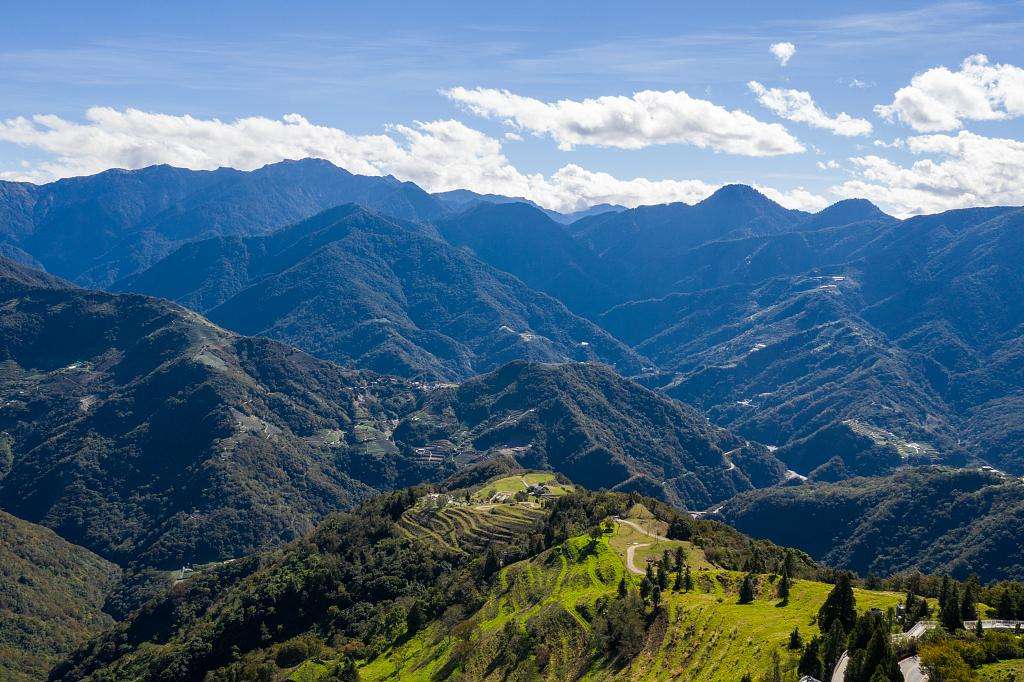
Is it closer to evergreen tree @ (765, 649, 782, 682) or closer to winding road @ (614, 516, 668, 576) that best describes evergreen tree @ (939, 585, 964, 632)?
evergreen tree @ (765, 649, 782, 682)

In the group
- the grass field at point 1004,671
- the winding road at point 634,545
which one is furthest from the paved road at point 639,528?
the grass field at point 1004,671

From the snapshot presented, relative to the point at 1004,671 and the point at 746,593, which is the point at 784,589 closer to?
the point at 746,593

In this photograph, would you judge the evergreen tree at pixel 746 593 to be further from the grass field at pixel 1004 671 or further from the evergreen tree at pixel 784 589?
the grass field at pixel 1004 671

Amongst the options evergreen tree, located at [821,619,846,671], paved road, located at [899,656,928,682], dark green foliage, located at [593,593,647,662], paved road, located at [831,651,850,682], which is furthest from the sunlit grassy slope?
paved road, located at [899,656,928,682]

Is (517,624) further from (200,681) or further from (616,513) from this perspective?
(200,681)

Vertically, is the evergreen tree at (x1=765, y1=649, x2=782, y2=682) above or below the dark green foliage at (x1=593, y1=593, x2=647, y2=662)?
above

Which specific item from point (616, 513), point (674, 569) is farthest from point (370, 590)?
point (674, 569)

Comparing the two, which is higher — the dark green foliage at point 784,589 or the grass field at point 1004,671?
the grass field at point 1004,671
